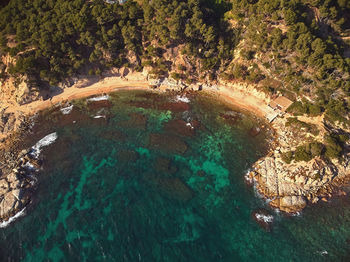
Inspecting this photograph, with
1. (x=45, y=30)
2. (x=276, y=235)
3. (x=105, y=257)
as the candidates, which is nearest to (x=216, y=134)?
(x=276, y=235)

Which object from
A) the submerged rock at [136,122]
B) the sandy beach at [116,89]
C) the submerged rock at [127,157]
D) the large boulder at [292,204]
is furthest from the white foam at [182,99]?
the large boulder at [292,204]

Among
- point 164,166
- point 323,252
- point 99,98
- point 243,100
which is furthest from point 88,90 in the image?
point 323,252

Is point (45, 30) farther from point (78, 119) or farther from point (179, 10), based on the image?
point (179, 10)

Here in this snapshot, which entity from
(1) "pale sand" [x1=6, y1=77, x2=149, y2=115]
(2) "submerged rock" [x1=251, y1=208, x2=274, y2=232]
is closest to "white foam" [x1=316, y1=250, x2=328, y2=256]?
(2) "submerged rock" [x1=251, y1=208, x2=274, y2=232]

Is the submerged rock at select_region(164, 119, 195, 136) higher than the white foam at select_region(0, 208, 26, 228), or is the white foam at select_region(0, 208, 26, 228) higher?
the submerged rock at select_region(164, 119, 195, 136)

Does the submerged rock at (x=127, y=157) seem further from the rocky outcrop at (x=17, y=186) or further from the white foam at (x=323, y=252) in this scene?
the white foam at (x=323, y=252)

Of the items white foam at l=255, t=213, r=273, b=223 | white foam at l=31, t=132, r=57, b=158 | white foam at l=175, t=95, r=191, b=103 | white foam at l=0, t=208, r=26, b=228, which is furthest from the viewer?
white foam at l=175, t=95, r=191, b=103

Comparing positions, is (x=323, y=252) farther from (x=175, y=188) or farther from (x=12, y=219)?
(x=12, y=219)

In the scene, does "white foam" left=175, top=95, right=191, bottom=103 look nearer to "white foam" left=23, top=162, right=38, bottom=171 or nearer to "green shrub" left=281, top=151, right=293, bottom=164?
"green shrub" left=281, top=151, right=293, bottom=164
